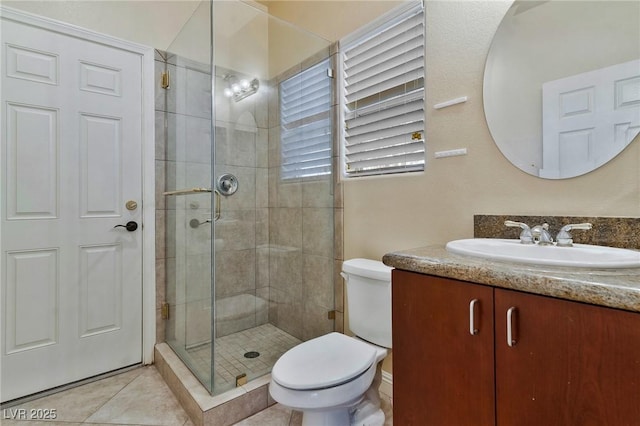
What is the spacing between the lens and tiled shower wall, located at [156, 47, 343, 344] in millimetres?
1933

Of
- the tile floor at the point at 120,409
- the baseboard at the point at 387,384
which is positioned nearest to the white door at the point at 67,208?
the tile floor at the point at 120,409

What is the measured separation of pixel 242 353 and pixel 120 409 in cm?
65

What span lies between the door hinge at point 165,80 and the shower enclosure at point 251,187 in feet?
0.04

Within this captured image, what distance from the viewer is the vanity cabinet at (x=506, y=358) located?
61 cm

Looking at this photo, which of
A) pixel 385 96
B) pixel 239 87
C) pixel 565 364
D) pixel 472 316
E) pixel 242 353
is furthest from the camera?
pixel 239 87

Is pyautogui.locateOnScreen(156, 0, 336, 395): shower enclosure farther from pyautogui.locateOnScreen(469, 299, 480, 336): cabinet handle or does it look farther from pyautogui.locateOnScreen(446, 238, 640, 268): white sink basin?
pyautogui.locateOnScreen(469, 299, 480, 336): cabinet handle

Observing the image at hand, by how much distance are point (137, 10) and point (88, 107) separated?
0.77m

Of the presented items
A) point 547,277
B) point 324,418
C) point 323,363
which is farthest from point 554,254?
point 324,418

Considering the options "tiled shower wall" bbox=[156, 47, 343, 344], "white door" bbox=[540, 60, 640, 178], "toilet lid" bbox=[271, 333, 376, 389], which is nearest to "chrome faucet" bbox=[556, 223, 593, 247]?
"white door" bbox=[540, 60, 640, 178]

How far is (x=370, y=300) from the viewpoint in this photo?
1505 mm

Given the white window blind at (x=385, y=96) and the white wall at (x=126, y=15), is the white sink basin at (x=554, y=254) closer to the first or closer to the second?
the white window blind at (x=385, y=96)

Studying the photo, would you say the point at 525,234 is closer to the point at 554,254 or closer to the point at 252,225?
the point at 554,254

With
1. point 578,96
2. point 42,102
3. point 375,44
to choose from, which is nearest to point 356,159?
point 375,44

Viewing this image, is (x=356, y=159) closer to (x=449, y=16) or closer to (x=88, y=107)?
(x=449, y=16)
